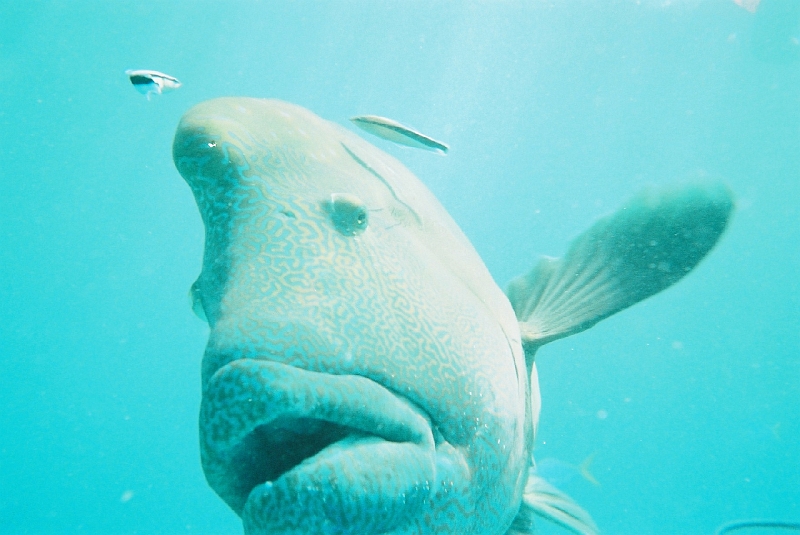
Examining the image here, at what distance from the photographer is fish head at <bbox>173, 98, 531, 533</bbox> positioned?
124 cm

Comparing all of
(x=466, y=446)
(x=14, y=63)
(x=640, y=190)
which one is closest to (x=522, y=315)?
(x=640, y=190)

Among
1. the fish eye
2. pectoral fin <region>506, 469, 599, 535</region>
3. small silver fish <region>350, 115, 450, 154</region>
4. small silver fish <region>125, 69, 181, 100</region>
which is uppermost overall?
the fish eye

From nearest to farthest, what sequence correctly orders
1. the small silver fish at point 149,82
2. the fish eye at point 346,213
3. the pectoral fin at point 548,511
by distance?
the fish eye at point 346,213
the pectoral fin at point 548,511
the small silver fish at point 149,82

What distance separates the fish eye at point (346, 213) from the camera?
1761 mm

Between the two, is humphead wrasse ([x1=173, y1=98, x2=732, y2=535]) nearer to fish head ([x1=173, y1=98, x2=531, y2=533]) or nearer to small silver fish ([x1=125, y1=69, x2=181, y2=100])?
fish head ([x1=173, y1=98, x2=531, y2=533])

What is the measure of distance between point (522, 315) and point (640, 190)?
0.98m

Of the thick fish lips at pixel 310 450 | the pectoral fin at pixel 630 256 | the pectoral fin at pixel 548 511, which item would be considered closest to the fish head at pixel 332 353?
the thick fish lips at pixel 310 450

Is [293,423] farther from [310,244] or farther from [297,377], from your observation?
[310,244]

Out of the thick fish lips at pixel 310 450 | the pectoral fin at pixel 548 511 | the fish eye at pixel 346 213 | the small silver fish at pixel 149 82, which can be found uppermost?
the fish eye at pixel 346 213

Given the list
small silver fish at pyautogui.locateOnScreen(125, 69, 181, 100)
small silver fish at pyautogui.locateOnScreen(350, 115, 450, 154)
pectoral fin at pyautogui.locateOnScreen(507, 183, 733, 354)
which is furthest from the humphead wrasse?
small silver fish at pyautogui.locateOnScreen(125, 69, 181, 100)

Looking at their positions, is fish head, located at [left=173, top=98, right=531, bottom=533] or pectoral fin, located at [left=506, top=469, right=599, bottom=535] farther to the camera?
pectoral fin, located at [left=506, top=469, right=599, bottom=535]

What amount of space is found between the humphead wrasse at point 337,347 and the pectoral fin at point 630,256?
16 centimetres

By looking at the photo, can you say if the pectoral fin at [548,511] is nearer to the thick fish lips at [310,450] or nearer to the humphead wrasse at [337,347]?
the humphead wrasse at [337,347]

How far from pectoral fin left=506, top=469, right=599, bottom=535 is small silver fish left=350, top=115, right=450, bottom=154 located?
236cm
